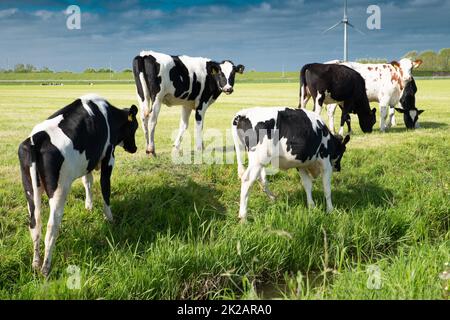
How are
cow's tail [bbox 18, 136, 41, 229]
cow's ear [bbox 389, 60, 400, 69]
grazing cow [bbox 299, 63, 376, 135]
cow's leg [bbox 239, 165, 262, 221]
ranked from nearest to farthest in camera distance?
cow's tail [bbox 18, 136, 41, 229] < cow's leg [bbox 239, 165, 262, 221] < grazing cow [bbox 299, 63, 376, 135] < cow's ear [bbox 389, 60, 400, 69]

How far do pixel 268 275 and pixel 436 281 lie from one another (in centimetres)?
233

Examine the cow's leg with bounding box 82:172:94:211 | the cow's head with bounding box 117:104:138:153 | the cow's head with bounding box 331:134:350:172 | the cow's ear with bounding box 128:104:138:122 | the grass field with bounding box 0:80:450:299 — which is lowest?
the grass field with bounding box 0:80:450:299

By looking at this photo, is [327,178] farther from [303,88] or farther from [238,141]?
[303,88]

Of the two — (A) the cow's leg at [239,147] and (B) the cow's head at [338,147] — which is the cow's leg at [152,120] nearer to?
(A) the cow's leg at [239,147]

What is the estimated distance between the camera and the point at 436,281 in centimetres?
588

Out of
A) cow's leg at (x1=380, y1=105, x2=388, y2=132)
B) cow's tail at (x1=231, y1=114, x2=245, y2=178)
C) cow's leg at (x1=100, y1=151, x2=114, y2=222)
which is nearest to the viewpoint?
cow's leg at (x1=100, y1=151, x2=114, y2=222)

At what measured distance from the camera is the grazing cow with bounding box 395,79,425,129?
17144 mm

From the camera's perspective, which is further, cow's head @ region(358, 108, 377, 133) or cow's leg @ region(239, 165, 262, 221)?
cow's head @ region(358, 108, 377, 133)

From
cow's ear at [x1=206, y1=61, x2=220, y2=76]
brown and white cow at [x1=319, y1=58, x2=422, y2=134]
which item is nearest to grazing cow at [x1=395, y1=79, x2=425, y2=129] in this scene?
brown and white cow at [x1=319, y1=58, x2=422, y2=134]

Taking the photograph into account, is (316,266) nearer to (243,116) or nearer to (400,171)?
(243,116)

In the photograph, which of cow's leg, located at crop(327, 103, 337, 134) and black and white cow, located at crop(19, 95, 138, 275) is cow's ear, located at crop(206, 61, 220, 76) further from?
cow's leg, located at crop(327, 103, 337, 134)

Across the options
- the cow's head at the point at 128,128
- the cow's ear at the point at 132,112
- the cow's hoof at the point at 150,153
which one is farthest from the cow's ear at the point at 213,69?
the cow's ear at the point at 132,112

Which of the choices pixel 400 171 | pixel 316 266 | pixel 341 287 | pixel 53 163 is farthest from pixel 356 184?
pixel 53 163

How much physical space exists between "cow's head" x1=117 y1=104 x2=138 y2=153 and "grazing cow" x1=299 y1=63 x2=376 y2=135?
23.5 ft
